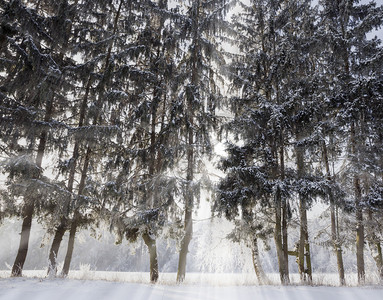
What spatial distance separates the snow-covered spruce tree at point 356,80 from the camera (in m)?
9.80

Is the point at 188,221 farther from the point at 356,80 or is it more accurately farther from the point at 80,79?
the point at 356,80

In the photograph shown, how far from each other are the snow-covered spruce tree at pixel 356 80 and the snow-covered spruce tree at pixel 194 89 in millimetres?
5225

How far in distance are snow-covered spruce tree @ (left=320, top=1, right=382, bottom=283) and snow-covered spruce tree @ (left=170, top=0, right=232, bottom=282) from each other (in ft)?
17.1

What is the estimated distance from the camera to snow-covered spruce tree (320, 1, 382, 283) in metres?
9.80

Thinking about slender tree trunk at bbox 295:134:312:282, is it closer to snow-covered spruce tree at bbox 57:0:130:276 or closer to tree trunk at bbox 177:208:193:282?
tree trunk at bbox 177:208:193:282

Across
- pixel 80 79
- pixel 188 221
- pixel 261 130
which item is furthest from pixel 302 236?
pixel 80 79

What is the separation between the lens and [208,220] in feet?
33.9

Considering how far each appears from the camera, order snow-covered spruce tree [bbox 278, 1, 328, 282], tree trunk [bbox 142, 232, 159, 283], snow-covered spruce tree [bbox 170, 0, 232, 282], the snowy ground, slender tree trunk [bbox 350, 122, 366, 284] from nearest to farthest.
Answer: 1. the snowy ground
2. snow-covered spruce tree [bbox 278, 1, 328, 282]
3. tree trunk [bbox 142, 232, 159, 283]
4. slender tree trunk [bbox 350, 122, 366, 284]
5. snow-covered spruce tree [bbox 170, 0, 232, 282]

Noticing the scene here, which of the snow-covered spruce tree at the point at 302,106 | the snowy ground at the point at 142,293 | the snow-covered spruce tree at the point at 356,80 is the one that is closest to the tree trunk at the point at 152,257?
the snowy ground at the point at 142,293

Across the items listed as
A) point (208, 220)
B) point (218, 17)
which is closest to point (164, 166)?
point (208, 220)

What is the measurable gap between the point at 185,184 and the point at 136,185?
2031mm

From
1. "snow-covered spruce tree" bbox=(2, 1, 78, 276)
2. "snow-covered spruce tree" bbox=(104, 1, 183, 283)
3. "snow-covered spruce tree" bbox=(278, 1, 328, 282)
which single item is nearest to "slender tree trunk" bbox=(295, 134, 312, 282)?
"snow-covered spruce tree" bbox=(278, 1, 328, 282)

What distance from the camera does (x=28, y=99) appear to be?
9.81m

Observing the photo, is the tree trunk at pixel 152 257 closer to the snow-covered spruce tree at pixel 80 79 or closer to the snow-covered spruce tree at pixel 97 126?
the snow-covered spruce tree at pixel 97 126
